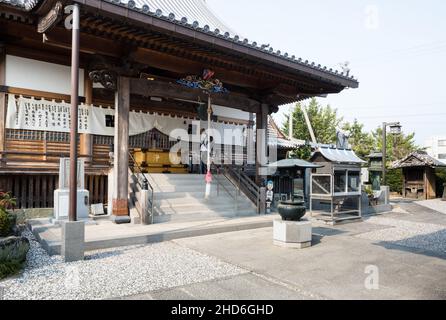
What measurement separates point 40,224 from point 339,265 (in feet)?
24.4

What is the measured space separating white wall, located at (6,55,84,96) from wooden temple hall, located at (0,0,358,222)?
29mm

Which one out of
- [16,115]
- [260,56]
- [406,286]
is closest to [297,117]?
[260,56]

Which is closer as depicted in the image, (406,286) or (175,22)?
(406,286)

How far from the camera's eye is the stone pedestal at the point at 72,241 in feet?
18.9

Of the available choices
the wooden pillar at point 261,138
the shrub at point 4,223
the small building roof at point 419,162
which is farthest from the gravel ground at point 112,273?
the small building roof at point 419,162

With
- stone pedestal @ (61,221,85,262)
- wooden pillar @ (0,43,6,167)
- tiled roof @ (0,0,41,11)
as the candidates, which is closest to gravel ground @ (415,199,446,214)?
stone pedestal @ (61,221,85,262)

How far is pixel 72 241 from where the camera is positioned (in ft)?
19.1

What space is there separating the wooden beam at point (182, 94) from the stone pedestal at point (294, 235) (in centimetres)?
511

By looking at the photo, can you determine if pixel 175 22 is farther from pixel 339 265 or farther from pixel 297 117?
pixel 297 117

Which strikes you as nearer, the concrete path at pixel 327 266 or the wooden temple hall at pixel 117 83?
the concrete path at pixel 327 266

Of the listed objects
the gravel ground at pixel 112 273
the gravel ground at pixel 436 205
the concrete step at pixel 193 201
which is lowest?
the gravel ground at pixel 436 205

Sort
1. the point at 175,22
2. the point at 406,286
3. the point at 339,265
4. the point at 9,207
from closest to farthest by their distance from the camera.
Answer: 1. the point at 406,286
2. the point at 339,265
3. the point at 175,22
4. the point at 9,207

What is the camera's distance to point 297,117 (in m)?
34.5

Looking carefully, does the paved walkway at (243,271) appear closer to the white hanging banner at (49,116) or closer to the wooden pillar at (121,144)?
the wooden pillar at (121,144)
